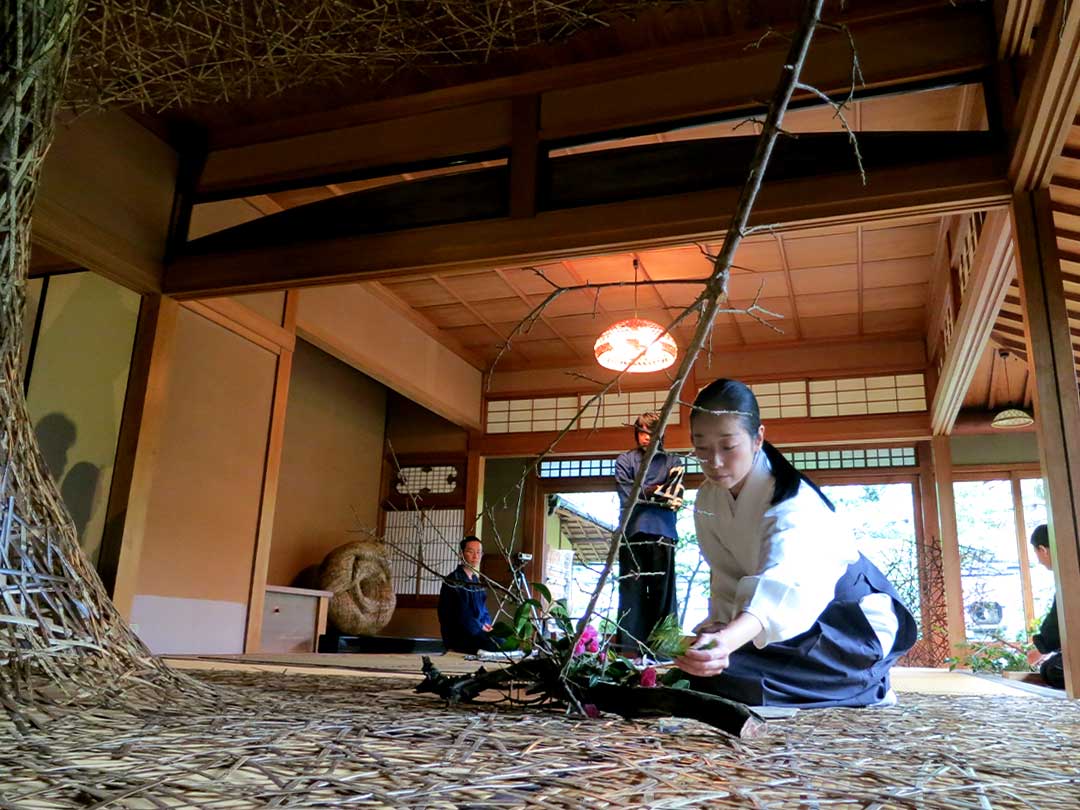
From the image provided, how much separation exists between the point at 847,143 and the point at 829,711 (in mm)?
2440

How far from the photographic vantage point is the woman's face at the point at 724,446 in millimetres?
1841

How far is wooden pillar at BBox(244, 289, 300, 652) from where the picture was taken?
4.81 m

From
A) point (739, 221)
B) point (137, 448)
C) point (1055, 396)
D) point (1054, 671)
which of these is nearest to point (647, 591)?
point (1054, 671)

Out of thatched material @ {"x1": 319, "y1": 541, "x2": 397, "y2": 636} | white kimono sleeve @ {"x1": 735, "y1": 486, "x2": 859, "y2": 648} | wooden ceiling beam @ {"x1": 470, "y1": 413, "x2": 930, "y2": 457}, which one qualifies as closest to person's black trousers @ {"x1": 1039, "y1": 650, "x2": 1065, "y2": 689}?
white kimono sleeve @ {"x1": 735, "y1": 486, "x2": 859, "y2": 648}

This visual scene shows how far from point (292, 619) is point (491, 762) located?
509cm

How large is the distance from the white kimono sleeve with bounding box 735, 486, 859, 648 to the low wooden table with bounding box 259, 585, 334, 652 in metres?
4.27

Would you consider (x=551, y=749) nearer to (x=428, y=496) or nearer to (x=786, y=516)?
(x=786, y=516)

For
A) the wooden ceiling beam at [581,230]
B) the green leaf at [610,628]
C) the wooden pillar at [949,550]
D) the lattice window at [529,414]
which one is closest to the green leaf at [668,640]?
the green leaf at [610,628]

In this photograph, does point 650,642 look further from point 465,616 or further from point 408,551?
point 408,551

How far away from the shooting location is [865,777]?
95 cm

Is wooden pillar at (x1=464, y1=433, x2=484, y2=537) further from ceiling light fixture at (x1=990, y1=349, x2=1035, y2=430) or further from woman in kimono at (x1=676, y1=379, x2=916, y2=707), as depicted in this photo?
woman in kimono at (x1=676, y1=379, x2=916, y2=707)

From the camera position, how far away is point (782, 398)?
722 centimetres

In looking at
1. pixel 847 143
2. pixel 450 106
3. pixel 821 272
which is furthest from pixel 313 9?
pixel 821 272

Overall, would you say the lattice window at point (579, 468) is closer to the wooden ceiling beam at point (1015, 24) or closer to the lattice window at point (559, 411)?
the lattice window at point (559, 411)
